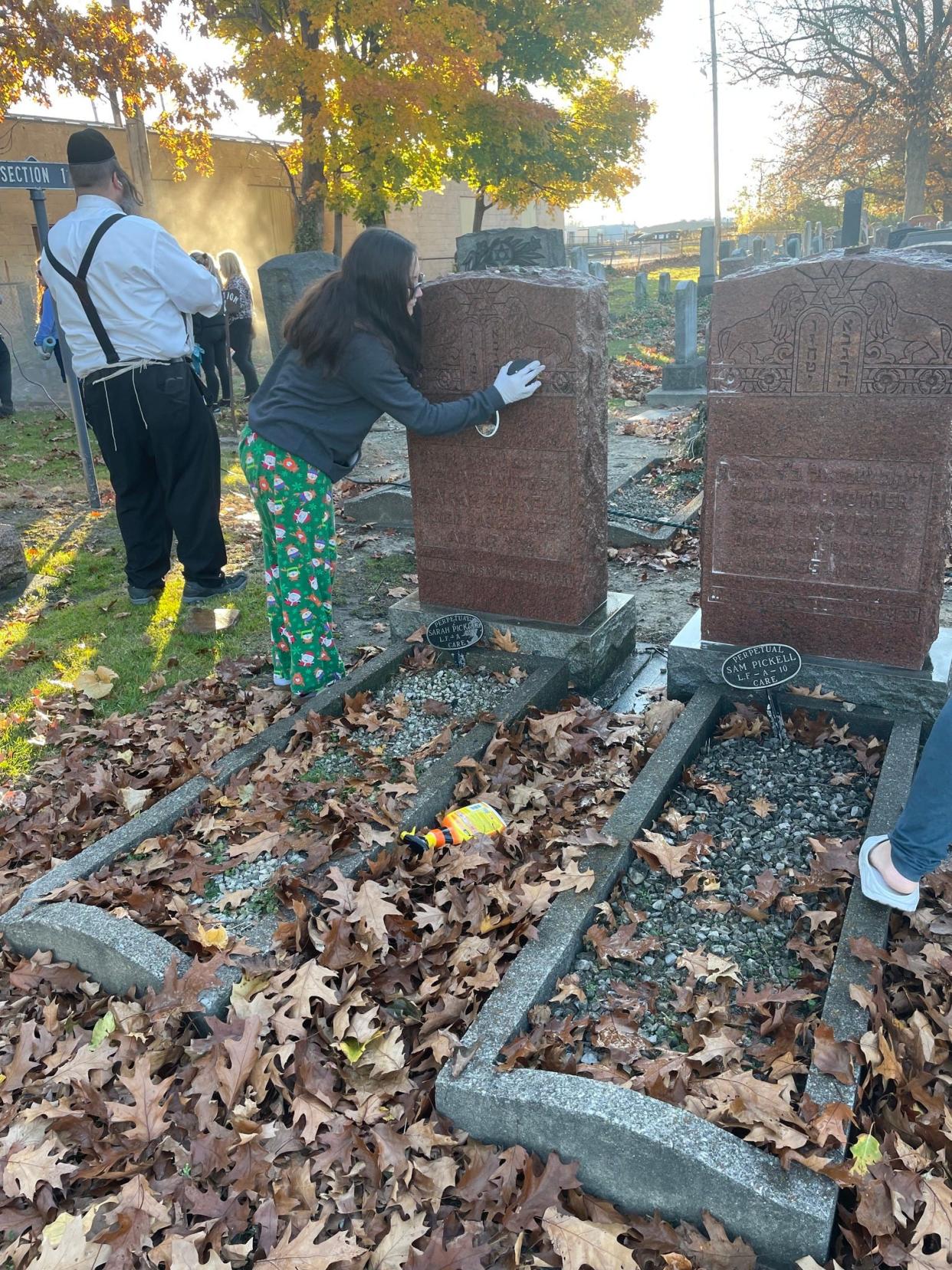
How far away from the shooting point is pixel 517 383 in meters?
4.23

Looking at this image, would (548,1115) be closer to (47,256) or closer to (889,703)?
(889,703)

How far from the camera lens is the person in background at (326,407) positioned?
12.9ft

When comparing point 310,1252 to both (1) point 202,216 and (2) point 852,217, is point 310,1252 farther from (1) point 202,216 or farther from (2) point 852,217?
(2) point 852,217

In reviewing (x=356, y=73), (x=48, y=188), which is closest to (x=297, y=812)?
(x=48, y=188)

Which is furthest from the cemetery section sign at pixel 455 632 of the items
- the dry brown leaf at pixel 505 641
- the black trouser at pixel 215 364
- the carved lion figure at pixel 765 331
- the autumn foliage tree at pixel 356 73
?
the autumn foliage tree at pixel 356 73

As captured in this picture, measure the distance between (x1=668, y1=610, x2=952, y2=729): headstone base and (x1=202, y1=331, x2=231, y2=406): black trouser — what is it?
727cm

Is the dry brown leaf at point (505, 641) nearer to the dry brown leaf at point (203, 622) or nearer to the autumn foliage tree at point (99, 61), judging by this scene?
the dry brown leaf at point (203, 622)

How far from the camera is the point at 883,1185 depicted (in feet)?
7.01

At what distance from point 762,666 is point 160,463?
3595 mm

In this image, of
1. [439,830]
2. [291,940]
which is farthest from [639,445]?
[291,940]

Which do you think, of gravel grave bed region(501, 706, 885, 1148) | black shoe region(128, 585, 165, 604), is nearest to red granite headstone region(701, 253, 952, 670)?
gravel grave bed region(501, 706, 885, 1148)

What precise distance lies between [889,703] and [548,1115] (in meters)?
2.43

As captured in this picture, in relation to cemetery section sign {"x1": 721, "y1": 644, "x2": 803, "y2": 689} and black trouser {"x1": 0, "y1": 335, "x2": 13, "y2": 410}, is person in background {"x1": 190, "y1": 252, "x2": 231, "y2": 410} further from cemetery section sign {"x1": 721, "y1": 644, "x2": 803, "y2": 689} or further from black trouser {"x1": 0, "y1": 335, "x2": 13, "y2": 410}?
cemetery section sign {"x1": 721, "y1": 644, "x2": 803, "y2": 689}

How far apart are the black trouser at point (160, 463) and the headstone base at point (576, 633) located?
1458mm
